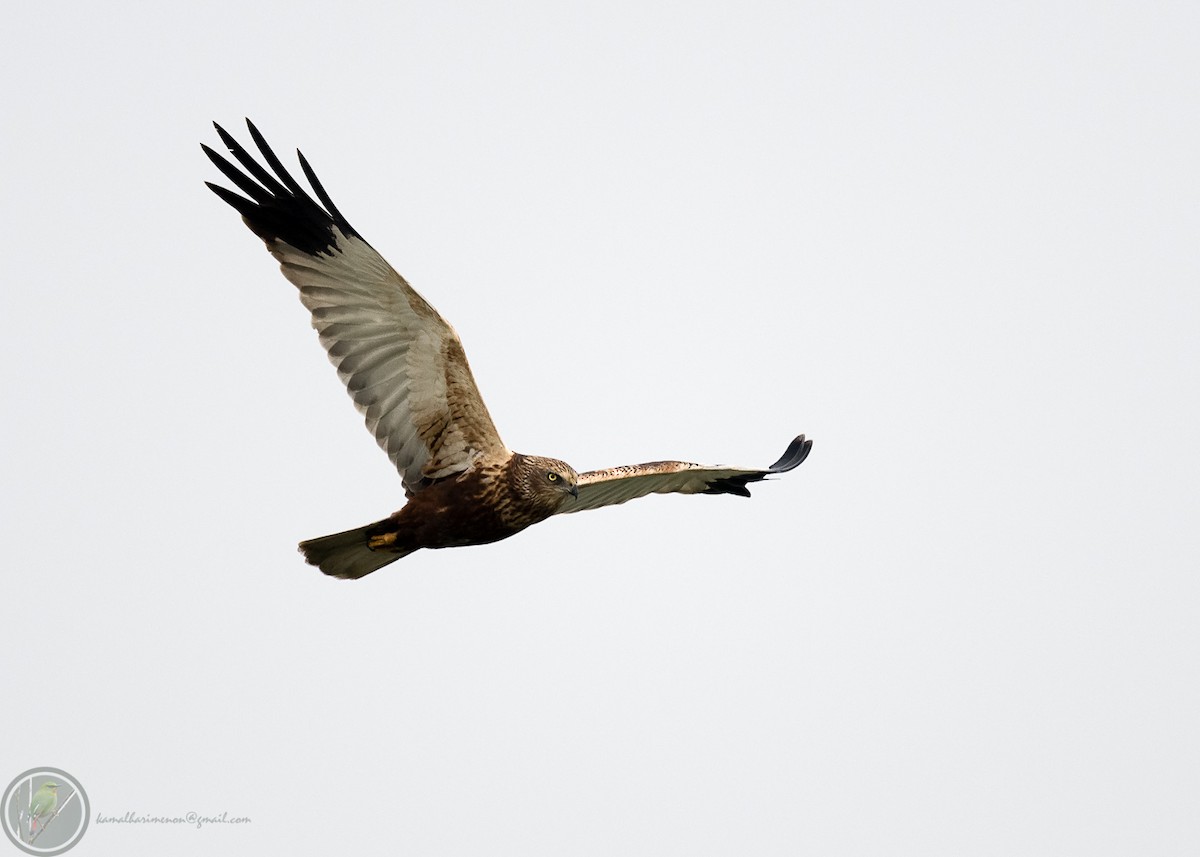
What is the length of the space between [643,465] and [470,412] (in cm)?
214

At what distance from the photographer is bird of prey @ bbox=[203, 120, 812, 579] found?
1151cm

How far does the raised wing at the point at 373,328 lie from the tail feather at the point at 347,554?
698mm

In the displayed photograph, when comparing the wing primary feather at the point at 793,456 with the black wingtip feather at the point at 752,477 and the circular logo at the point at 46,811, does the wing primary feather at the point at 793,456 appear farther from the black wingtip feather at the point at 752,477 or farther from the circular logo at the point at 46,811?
the circular logo at the point at 46,811

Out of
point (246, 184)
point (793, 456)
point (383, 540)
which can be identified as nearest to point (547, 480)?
point (383, 540)

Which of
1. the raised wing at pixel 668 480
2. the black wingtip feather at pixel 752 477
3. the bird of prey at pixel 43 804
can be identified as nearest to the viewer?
the raised wing at pixel 668 480

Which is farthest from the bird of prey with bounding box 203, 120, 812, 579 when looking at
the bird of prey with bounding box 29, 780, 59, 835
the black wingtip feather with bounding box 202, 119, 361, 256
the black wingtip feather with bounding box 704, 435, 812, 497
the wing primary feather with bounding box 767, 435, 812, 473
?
the bird of prey with bounding box 29, 780, 59, 835

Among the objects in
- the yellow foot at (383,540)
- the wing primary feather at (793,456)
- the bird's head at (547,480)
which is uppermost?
the wing primary feather at (793,456)

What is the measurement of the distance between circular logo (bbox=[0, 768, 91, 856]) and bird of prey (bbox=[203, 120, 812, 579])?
4280 mm

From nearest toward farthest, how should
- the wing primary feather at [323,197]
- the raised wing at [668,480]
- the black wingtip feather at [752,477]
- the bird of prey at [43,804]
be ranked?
the wing primary feather at [323,197], the raised wing at [668,480], the bird of prey at [43,804], the black wingtip feather at [752,477]

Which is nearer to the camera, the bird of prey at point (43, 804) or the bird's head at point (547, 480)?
the bird's head at point (547, 480)

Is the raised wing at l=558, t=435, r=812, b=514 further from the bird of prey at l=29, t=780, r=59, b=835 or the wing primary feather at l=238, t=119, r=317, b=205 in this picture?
the bird of prey at l=29, t=780, r=59, b=835

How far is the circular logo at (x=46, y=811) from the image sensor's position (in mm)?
13807

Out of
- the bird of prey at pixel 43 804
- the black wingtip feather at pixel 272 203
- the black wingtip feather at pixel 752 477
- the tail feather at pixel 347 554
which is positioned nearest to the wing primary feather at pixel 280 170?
the black wingtip feather at pixel 272 203

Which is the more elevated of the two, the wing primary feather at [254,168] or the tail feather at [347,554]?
the wing primary feather at [254,168]
